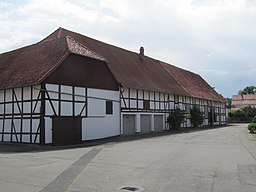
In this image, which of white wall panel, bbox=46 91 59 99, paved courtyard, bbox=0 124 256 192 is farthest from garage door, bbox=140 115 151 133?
paved courtyard, bbox=0 124 256 192

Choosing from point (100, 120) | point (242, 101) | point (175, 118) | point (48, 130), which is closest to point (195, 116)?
point (175, 118)

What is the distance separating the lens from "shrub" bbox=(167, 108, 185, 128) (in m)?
34.6

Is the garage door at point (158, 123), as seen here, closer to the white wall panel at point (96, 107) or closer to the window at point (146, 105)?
the window at point (146, 105)

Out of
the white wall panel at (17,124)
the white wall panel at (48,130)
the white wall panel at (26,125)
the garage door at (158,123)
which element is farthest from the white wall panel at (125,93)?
the white wall panel at (17,124)

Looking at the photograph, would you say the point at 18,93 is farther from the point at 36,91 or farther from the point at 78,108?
the point at 78,108

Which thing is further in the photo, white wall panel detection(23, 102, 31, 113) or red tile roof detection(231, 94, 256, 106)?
red tile roof detection(231, 94, 256, 106)

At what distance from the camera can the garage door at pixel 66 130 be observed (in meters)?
20.6

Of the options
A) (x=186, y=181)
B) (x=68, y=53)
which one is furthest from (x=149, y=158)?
(x=68, y=53)

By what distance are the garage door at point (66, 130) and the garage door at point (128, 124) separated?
21.3ft

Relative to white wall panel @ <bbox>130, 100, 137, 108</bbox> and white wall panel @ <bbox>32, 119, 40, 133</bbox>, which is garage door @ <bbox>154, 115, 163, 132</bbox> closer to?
white wall panel @ <bbox>130, 100, 137, 108</bbox>

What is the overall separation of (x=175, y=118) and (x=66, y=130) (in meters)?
15.9

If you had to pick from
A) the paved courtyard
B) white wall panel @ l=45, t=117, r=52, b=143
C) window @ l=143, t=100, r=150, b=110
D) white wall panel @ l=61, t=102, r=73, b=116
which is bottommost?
the paved courtyard

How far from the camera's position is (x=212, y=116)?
48438 millimetres

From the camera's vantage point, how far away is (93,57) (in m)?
24.2
